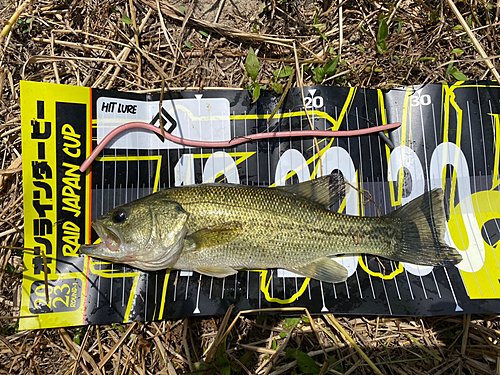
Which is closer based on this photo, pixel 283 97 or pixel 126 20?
pixel 283 97

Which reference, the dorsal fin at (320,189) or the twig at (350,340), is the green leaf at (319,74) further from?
the twig at (350,340)

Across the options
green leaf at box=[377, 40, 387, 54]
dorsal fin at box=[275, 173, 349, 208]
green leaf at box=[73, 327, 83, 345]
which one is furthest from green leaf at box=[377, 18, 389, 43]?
green leaf at box=[73, 327, 83, 345]

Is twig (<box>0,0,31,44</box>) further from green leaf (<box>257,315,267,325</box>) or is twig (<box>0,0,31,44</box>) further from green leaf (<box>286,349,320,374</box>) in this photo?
green leaf (<box>286,349,320,374</box>)

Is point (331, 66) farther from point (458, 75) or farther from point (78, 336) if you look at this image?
point (78, 336)

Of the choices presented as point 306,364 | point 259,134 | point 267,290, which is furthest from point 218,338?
point 259,134

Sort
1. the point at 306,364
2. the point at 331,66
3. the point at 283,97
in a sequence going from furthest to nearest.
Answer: the point at 331,66 < the point at 283,97 < the point at 306,364

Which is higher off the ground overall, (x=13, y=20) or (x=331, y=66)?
(x=13, y=20)
